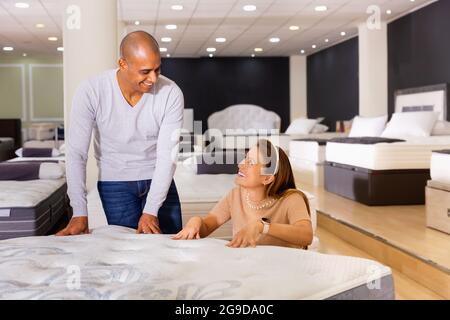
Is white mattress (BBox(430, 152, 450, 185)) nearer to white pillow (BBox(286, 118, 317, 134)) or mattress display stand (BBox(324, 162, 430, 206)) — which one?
mattress display stand (BBox(324, 162, 430, 206))

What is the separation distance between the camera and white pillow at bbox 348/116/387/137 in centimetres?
730

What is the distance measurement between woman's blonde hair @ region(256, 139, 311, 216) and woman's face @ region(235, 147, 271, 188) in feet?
0.05

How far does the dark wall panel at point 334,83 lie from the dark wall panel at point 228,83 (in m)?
0.81

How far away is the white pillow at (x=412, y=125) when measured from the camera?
6.49 m

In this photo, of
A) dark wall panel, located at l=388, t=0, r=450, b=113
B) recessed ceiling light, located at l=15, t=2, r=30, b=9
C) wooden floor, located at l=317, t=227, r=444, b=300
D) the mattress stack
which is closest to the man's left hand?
wooden floor, located at l=317, t=227, r=444, b=300

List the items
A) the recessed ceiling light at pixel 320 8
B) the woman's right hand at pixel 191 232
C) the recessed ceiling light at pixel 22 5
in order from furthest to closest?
the recessed ceiling light at pixel 320 8 < the recessed ceiling light at pixel 22 5 < the woman's right hand at pixel 191 232

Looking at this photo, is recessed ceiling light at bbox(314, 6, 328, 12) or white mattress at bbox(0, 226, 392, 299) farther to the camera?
recessed ceiling light at bbox(314, 6, 328, 12)

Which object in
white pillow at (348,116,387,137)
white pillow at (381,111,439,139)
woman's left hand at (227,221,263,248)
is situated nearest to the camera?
woman's left hand at (227,221,263,248)

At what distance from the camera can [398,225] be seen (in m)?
4.59

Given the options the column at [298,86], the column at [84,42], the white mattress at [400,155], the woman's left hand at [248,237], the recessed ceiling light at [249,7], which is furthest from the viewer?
the column at [298,86]

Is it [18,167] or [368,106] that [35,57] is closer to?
[368,106]

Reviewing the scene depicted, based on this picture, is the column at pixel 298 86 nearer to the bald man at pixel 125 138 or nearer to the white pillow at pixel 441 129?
the white pillow at pixel 441 129

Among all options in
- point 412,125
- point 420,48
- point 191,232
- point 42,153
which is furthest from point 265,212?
point 420,48

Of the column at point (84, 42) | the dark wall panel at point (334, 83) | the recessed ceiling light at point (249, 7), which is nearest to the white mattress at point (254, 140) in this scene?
the dark wall panel at point (334, 83)
